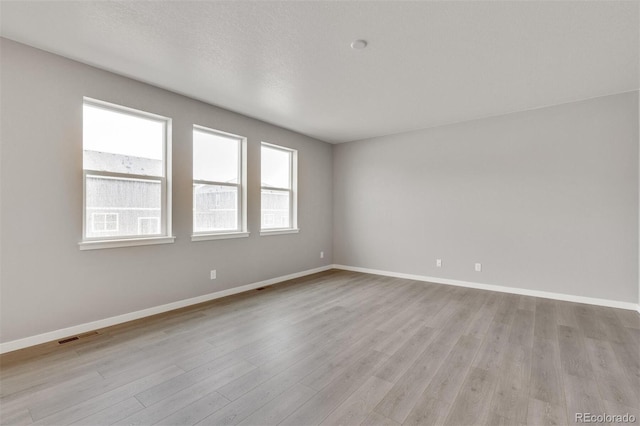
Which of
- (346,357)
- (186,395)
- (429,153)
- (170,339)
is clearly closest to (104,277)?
(170,339)

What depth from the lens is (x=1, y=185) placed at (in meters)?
2.44

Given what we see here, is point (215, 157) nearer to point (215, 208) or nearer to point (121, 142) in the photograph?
point (215, 208)

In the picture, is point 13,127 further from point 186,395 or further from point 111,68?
point 186,395

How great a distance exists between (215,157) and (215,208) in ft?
2.44

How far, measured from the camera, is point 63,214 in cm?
276

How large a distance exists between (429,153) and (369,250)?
7.13 ft

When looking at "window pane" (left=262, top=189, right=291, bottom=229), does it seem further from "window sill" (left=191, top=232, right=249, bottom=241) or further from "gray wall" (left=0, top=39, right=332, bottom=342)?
"gray wall" (left=0, top=39, right=332, bottom=342)

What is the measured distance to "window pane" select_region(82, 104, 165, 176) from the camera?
9.82 ft

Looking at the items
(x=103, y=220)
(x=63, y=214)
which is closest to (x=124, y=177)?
(x=103, y=220)

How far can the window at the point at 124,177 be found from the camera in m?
2.98

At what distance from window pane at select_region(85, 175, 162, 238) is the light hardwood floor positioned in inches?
41.9
